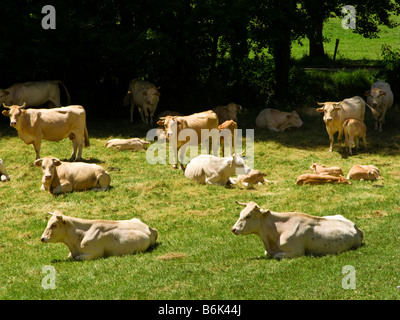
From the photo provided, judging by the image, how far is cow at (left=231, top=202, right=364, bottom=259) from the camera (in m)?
11.1

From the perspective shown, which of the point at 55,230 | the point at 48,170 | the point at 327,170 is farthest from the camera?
the point at 327,170

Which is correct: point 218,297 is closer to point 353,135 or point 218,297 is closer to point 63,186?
point 63,186

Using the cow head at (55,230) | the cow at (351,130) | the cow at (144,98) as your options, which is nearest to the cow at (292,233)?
the cow head at (55,230)

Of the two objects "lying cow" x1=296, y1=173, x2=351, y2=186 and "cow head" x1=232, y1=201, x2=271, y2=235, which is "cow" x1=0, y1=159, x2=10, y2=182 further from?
"cow head" x1=232, y1=201, x2=271, y2=235

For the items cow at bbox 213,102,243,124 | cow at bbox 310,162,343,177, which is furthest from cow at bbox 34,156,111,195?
cow at bbox 213,102,243,124

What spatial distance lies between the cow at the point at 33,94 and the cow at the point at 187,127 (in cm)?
655

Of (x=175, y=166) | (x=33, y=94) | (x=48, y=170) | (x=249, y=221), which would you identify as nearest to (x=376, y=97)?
(x=175, y=166)

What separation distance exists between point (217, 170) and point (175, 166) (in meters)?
→ 2.01

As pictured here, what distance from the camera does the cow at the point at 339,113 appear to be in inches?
815

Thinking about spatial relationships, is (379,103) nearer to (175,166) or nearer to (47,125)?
(175,166)

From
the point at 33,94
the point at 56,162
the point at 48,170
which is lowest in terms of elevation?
the point at 48,170

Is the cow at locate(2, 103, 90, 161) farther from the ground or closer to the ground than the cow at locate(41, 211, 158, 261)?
farther from the ground

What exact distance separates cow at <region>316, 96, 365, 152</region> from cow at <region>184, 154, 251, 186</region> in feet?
15.4

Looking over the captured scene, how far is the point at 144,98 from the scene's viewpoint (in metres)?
23.7
